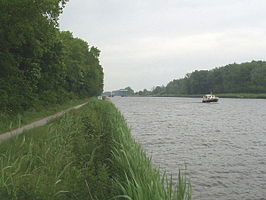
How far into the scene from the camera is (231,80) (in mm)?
151875

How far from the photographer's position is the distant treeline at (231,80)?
13312 cm

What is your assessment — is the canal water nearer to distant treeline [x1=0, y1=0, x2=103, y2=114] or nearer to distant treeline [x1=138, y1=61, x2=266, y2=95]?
distant treeline [x1=0, y1=0, x2=103, y2=114]

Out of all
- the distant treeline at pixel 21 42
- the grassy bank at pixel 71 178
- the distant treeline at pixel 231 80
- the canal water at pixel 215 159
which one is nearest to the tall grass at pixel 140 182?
the grassy bank at pixel 71 178

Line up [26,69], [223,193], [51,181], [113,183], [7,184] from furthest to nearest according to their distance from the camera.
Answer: [26,69] < [223,193] < [113,183] < [51,181] < [7,184]

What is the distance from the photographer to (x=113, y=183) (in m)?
7.63

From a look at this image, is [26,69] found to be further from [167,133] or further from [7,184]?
[7,184]

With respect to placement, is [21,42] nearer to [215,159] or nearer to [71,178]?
[215,159]

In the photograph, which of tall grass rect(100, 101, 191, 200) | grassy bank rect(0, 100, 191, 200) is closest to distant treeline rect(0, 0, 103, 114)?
grassy bank rect(0, 100, 191, 200)

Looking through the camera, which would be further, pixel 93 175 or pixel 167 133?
pixel 167 133

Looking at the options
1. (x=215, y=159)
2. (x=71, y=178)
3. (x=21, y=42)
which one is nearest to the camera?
(x=71, y=178)

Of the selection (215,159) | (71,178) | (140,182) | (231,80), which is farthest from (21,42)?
(231,80)

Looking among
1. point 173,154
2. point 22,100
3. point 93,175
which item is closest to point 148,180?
point 93,175

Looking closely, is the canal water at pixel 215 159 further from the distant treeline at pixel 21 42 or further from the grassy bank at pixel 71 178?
the distant treeline at pixel 21 42

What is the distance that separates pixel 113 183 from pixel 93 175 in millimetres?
1034
